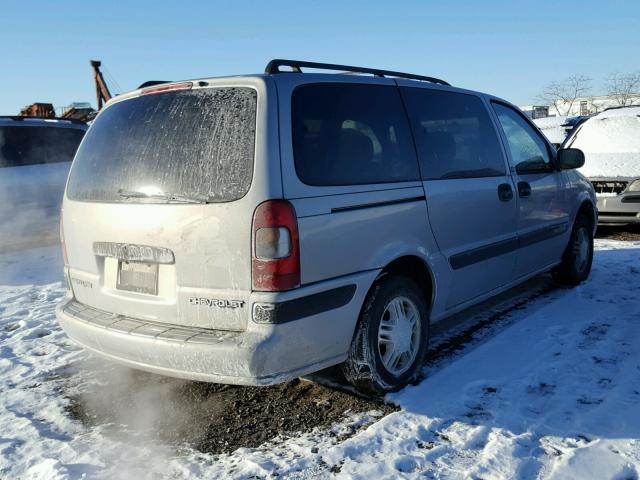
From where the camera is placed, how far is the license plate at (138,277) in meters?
2.94

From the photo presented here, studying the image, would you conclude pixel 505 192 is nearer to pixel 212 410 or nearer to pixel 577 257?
pixel 577 257

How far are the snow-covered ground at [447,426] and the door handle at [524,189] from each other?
101 cm

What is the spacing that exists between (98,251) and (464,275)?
2340mm

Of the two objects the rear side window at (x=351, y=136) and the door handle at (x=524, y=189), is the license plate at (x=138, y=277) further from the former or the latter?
the door handle at (x=524, y=189)

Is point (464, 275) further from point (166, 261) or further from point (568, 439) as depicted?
point (166, 261)

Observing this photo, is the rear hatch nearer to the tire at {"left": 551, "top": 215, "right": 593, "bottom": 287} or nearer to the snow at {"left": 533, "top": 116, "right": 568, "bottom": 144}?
the tire at {"left": 551, "top": 215, "right": 593, "bottom": 287}

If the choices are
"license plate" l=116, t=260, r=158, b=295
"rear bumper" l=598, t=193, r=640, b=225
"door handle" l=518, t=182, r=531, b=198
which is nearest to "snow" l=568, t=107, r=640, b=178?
"rear bumper" l=598, t=193, r=640, b=225

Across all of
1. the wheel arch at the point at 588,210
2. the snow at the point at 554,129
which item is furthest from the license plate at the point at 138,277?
the snow at the point at 554,129

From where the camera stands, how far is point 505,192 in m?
4.34

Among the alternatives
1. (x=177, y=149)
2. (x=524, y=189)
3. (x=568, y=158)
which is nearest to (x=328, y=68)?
(x=177, y=149)

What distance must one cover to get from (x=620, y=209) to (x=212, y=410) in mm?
6546

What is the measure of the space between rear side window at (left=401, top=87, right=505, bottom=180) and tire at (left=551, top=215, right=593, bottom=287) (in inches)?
64.0

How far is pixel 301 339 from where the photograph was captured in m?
2.77

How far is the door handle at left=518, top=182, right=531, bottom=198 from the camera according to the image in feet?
14.9
